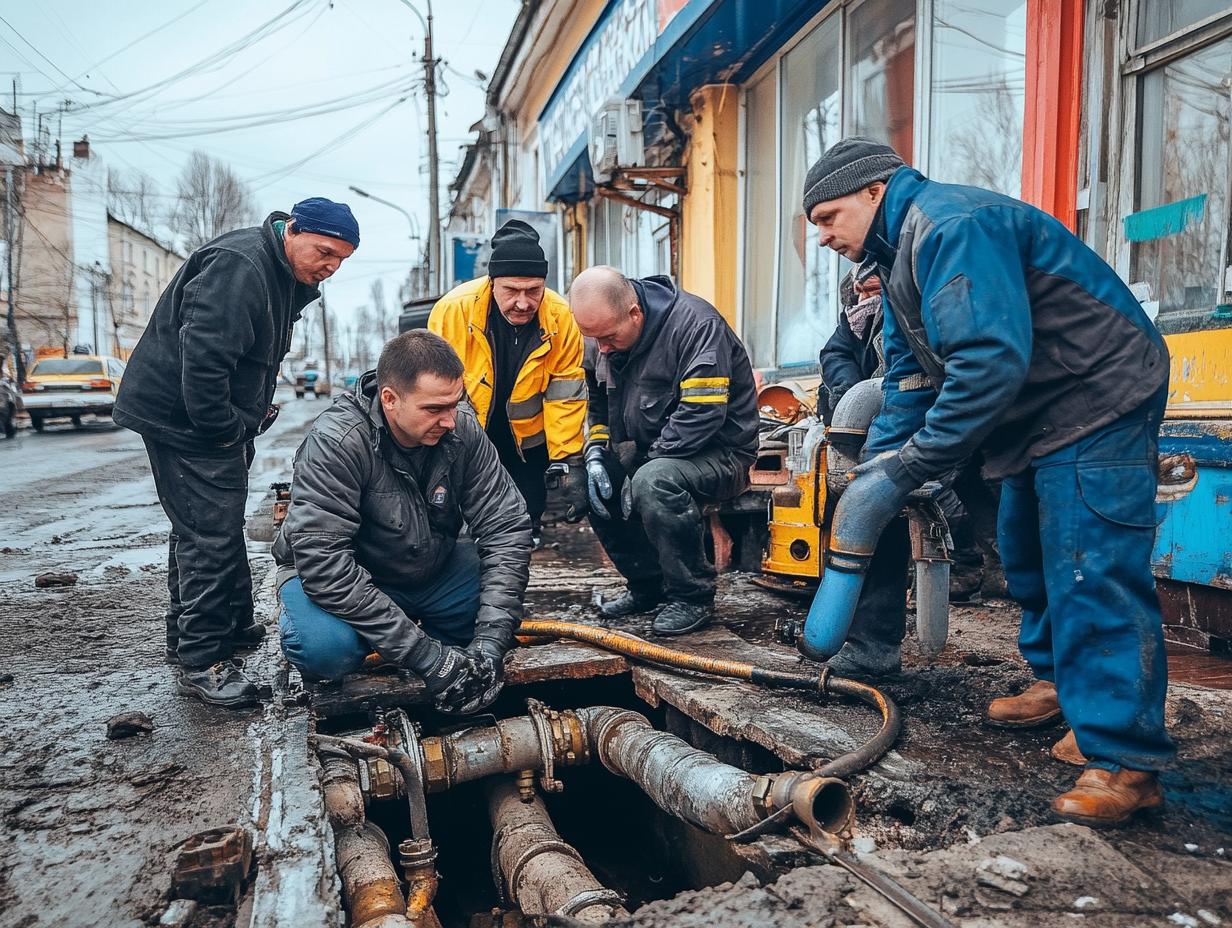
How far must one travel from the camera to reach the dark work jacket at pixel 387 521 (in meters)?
2.91

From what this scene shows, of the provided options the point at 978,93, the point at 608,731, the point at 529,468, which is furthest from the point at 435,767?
the point at 978,93

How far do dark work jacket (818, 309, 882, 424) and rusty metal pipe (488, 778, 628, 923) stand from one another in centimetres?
219

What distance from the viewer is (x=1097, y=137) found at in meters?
4.20

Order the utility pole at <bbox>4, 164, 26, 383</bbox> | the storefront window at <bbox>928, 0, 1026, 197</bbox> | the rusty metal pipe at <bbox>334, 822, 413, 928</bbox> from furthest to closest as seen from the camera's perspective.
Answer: the utility pole at <bbox>4, 164, 26, 383</bbox>, the storefront window at <bbox>928, 0, 1026, 197</bbox>, the rusty metal pipe at <bbox>334, 822, 413, 928</bbox>

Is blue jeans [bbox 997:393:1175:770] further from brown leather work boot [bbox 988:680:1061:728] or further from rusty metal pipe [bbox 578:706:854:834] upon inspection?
rusty metal pipe [bbox 578:706:854:834]

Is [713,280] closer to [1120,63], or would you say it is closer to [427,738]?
[1120,63]

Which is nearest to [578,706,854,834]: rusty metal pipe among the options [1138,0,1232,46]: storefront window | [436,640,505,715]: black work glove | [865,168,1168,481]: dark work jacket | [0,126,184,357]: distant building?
[436,640,505,715]: black work glove

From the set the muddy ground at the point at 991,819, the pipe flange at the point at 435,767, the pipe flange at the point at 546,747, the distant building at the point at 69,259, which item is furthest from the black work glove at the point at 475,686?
the distant building at the point at 69,259

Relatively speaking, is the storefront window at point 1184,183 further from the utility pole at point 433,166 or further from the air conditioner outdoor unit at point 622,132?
the utility pole at point 433,166

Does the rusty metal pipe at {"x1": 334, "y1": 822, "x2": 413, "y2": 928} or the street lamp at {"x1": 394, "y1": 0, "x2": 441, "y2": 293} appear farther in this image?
the street lamp at {"x1": 394, "y1": 0, "x2": 441, "y2": 293}

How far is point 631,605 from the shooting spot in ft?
14.5

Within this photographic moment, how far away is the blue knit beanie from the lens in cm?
337

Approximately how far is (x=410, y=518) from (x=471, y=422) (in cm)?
A: 44

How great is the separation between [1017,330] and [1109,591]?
0.69 m
